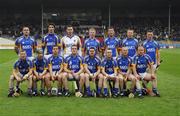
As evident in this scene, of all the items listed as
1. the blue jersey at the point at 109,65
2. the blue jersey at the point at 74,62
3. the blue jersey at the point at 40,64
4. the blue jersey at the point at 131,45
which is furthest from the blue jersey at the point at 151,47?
the blue jersey at the point at 40,64

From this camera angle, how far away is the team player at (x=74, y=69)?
1074 centimetres

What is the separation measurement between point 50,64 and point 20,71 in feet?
2.61

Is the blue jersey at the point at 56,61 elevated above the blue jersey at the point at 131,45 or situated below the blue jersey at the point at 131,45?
below

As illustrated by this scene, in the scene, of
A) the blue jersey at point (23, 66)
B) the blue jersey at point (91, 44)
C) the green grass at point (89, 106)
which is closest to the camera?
the green grass at point (89, 106)

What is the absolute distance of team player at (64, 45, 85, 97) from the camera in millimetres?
10742

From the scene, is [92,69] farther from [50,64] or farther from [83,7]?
[83,7]

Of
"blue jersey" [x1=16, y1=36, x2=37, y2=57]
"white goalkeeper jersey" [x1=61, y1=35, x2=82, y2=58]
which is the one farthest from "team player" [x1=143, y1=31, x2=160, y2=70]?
"blue jersey" [x1=16, y1=36, x2=37, y2=57]

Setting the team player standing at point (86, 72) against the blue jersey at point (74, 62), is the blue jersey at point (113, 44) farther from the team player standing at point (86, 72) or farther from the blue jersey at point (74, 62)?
the blue jersey at point (74, 62)

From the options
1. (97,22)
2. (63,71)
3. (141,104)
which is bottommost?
(141,104)

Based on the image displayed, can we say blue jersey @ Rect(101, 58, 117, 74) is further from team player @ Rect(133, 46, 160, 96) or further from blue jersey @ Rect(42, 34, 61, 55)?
blue jersey @ Rect(42, 34, 61, 55)

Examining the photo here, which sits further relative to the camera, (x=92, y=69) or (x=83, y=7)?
(x=83, y=7)

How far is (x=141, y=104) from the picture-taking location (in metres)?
9.57

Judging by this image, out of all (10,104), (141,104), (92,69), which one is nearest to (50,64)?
(92,69)

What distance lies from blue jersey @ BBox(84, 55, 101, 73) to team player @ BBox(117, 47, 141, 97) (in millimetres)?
574
